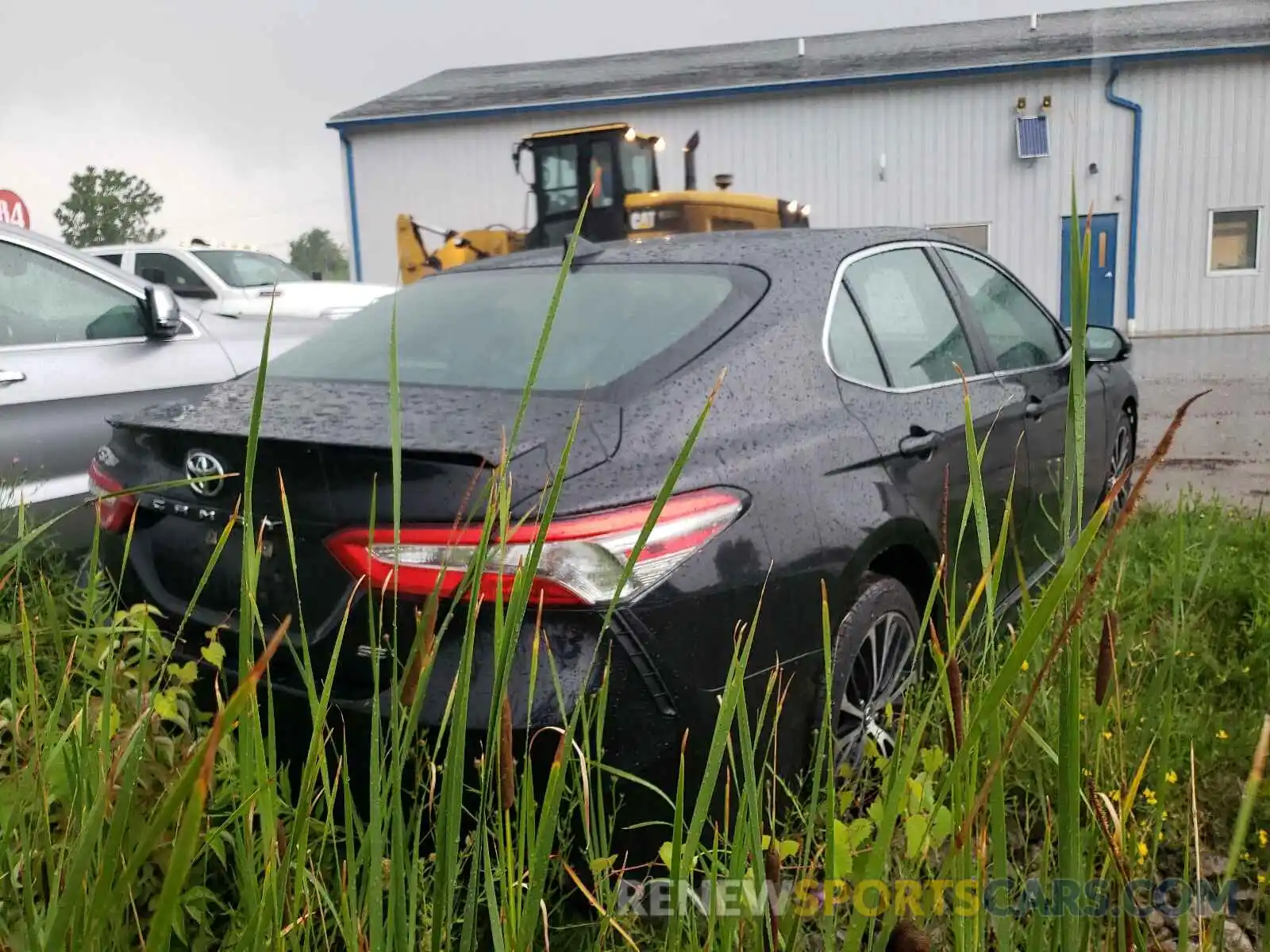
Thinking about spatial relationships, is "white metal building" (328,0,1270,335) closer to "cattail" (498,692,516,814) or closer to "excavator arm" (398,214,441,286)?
"excavator arm" (398,214,441,286)

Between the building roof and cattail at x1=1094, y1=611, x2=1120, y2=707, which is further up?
the building roof

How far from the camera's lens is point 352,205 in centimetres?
2314

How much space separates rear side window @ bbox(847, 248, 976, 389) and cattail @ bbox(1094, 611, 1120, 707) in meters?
1.85

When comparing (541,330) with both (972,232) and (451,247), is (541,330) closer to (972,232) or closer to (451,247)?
(451,247)

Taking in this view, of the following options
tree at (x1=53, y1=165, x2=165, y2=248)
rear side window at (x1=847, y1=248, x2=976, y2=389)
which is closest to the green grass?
rear side window at (x1=847, y1=248, x2=976, y2=389)

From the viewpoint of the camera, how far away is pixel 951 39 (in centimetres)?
2294

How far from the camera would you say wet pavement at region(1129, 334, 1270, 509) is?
5.50 meters

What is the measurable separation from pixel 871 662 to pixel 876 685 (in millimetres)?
71

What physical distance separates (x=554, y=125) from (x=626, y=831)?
2206 centimetres

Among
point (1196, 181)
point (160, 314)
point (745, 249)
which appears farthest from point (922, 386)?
point (1196, 181)

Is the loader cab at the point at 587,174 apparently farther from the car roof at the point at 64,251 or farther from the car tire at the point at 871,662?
the car tire at the point at 871,662

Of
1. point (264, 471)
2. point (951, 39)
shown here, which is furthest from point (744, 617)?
point (951, 39)

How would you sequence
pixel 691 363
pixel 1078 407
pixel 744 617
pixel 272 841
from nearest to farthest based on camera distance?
1. pixel 1078 407
2. pixel 272 841
3. pixel 744 617
4. pixel 691 363

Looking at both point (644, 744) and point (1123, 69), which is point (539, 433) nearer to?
point (644, 744)
